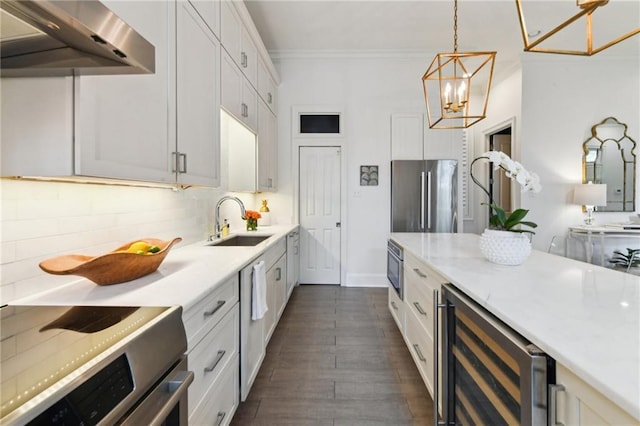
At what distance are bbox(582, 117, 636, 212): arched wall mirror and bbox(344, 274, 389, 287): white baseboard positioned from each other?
341 cm

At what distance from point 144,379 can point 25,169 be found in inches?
31.4

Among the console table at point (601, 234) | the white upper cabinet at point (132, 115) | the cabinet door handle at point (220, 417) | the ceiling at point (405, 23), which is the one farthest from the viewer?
the console table at point (601, 234)

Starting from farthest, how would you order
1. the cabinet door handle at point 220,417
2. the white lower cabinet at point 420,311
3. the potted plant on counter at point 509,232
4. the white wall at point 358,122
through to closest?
the white wall at point 358,122, the white lower cabinet at point 420,311, the potted plant on counter at point 509,232, the cabinet door handle at point 220,417

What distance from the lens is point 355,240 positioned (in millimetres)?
4402

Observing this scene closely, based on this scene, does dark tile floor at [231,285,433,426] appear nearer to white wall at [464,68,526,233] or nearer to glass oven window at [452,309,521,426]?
glass oven window at [452,309,521,426]

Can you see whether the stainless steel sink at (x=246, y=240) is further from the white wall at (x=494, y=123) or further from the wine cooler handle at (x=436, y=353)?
the white wall at (x=494, y=123)

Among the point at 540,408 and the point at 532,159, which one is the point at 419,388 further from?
the point at 532,159

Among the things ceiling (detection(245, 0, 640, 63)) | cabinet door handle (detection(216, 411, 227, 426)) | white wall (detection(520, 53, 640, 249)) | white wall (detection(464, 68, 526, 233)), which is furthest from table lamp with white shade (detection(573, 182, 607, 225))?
cabinet door handle (detection(216, 411, 227, 426))

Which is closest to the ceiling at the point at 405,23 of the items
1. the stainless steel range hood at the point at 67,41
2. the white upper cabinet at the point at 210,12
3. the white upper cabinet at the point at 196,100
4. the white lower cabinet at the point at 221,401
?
the white upper cabinet at the point at 210,12

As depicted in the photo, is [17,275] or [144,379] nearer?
[144,379]

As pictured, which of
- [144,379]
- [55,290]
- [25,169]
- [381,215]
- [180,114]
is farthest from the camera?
[381,215]

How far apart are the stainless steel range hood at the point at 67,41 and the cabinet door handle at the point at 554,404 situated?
1491 millimetres

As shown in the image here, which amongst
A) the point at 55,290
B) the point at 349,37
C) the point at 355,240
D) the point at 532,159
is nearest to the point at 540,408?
the point at 55,290

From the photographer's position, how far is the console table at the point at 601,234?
12.8 ft
